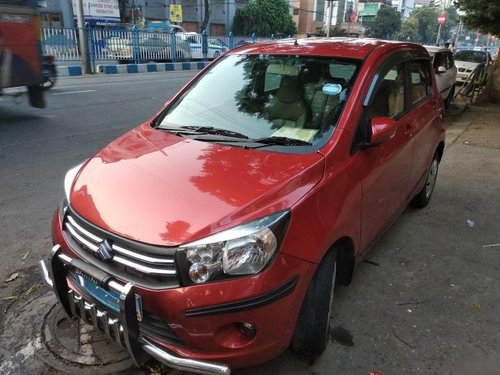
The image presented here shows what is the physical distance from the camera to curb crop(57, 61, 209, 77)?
17.7 metres

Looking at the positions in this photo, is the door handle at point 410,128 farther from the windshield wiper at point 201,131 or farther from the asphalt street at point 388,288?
the windshield wiper at point 201,131

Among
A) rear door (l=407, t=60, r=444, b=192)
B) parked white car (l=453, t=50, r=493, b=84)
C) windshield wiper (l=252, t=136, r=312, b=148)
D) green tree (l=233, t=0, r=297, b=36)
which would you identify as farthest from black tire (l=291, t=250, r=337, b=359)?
green tree (l=233, t=0, r=297, b=36)

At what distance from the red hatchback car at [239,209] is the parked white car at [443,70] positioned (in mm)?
7997

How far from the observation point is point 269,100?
3.26 metres

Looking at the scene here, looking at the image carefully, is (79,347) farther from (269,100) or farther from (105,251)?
(269,100)

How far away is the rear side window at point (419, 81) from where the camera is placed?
13.1 feet

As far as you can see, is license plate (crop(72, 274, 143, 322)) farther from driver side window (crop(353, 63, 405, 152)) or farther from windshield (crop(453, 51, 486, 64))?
windshield (crop(453, 51, 486, 64))

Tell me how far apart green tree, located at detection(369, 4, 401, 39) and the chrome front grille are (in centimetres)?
7832

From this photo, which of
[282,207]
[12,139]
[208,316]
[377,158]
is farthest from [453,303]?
[12,139]

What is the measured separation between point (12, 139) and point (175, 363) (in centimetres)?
624

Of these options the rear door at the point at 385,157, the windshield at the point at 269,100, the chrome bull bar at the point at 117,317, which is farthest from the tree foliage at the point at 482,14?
the chrome bull bar at the point at 117,317

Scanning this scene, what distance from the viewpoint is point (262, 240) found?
81.8 inches

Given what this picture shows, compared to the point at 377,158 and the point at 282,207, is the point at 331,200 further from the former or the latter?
the point at 377,158

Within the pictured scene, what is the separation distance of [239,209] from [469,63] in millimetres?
17870
